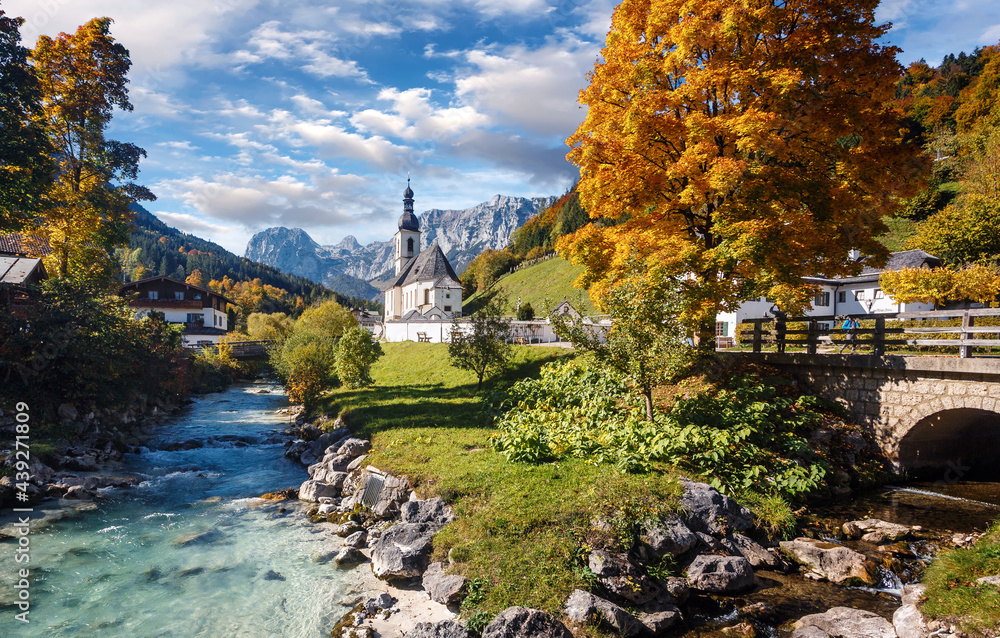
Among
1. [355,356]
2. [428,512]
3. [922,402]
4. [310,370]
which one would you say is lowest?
[428,512]

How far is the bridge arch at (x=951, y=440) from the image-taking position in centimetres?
1140

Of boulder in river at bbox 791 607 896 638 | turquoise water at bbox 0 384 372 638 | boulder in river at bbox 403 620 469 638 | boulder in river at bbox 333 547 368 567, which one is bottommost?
turquoise water at bbox 0 384 372 638

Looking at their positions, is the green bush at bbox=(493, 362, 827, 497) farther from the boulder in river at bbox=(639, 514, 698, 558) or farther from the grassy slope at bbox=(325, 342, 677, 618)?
the boulder in river at bbox=(639, 514, 698, 558)

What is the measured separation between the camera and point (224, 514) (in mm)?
12953

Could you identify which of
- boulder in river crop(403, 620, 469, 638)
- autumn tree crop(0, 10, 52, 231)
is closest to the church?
autumn tree crop(0, 10, 52, 231)

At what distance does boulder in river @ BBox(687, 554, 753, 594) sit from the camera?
8078mm

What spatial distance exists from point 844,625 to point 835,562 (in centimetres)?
186

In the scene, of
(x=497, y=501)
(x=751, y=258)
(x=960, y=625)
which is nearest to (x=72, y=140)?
(x=497, y=501)

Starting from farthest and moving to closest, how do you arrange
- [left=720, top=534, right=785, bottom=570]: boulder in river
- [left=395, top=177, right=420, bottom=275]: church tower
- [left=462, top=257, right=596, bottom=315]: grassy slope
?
[left=395, top=177, right=420, bottom=275]: church tower, [left=462, top=257, right=596, bottom=315]: grassy slope, [left=720, top=534, right=785, bottom=570]: boulder in river

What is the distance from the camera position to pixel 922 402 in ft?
38.2

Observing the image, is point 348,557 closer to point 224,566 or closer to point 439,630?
point 224,566

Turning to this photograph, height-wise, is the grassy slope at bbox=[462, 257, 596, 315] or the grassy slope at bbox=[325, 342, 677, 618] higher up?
the grassy slope at bbox=[462, 257, 596, 315]

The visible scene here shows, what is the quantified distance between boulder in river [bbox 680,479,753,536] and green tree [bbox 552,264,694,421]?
3088 millimetres

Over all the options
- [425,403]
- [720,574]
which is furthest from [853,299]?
[720,574]
